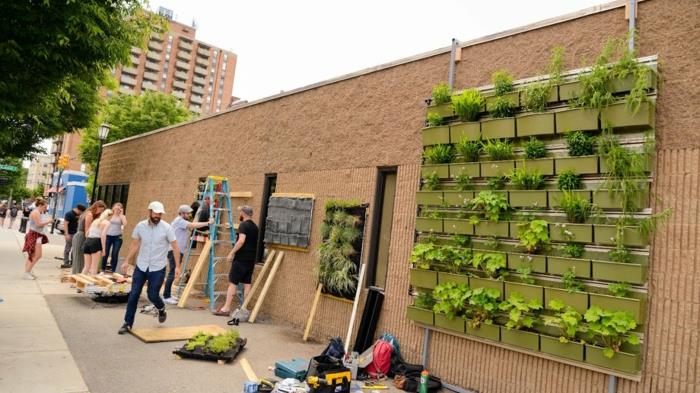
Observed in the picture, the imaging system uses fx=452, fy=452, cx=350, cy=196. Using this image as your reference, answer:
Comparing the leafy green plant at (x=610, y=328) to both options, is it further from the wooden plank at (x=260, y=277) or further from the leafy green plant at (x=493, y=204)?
the wooden plank at (x=260, y=277)

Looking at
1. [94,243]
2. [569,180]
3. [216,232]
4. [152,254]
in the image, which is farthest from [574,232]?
[94,243]

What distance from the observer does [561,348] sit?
464 centimetres

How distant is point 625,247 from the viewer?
441 cm

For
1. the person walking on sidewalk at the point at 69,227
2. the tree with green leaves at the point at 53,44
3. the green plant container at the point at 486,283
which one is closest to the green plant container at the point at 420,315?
the green plant container at the point at 486,283

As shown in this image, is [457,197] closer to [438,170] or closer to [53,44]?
[438,170]

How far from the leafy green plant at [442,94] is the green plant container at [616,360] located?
3.53 metres

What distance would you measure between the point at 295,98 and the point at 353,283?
14.2 ft

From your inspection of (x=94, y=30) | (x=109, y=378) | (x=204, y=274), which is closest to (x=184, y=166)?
(x=204, y=274)

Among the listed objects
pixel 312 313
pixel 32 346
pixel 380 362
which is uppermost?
pixel 312 313

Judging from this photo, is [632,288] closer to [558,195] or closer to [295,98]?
[558,195]

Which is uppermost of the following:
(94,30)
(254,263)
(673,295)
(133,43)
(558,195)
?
(133,43)

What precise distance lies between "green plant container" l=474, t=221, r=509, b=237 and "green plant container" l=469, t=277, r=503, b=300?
0.55 m

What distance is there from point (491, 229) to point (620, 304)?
1.57 metres

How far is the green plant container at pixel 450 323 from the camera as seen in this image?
5578 millimetres
